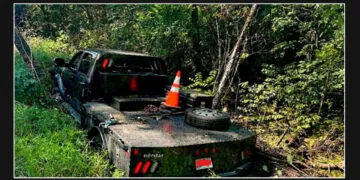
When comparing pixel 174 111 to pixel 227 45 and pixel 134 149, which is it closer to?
pixel 134 149

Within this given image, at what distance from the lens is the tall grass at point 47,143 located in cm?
384

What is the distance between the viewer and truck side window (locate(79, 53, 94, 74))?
5872mm

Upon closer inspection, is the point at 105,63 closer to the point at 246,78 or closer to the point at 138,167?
the point at 138,167

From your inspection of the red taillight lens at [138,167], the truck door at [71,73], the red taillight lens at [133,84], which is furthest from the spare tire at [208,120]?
the truck door at [71,73]

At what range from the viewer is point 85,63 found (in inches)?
237

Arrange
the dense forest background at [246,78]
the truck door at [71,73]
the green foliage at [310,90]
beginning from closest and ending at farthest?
the dense forest background at [246,78], the green foliage at [310,90], the truck door at [71,73]

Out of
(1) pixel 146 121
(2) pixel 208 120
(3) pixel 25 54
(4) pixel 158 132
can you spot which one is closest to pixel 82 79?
(1) pixel 146 121

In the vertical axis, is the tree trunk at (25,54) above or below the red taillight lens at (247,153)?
above

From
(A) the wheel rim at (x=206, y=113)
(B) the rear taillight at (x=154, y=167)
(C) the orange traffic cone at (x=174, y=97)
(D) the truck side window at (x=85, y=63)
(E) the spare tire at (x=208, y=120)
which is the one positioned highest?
(D) the truck side window at (x=85, y=63)

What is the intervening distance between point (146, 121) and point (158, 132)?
20.7 inches

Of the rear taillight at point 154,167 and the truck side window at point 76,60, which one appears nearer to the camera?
the rear taillight at point 154,167

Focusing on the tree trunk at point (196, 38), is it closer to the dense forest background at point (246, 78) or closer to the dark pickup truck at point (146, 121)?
the dense forest background at point (246, 78)

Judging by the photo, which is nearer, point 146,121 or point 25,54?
point 146,121

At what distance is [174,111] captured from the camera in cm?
504
